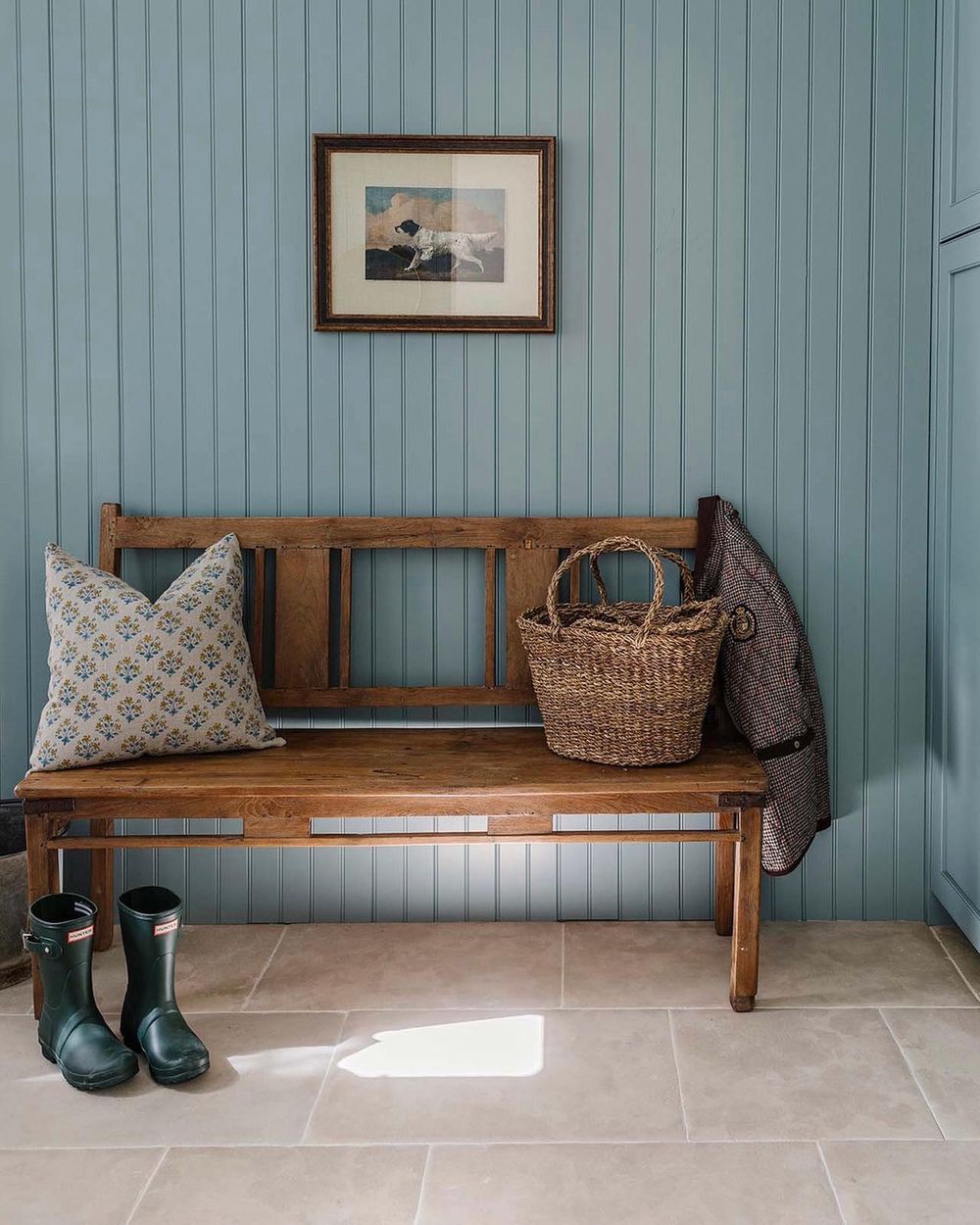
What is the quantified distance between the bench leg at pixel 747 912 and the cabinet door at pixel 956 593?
488 millimetres

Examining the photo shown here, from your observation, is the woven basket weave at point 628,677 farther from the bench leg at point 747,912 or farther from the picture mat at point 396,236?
the picture mat at point 396,236

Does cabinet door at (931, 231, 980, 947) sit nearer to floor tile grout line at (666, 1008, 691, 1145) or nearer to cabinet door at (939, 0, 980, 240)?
cabinet door at (939, 0, 980, 240)

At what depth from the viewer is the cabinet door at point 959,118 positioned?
2.14 m

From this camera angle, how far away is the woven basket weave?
2021 mm

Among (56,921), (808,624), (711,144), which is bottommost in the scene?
(56,921)

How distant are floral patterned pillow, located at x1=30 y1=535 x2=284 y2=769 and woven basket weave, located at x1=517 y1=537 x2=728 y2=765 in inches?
23.8

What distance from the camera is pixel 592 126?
2365 mm

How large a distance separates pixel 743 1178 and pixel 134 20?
2.50 metres

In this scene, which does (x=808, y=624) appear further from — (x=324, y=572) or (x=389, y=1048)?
(x=389, y=1048)

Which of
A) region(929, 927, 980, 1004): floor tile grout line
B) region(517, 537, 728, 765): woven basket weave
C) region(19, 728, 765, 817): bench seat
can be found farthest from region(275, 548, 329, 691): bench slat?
region(929, 927, 980, 1004): floor tile grout line

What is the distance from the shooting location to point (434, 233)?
2375mm

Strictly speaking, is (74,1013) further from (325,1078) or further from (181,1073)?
(325,1078)

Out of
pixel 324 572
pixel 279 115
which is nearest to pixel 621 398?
pixel 324 572

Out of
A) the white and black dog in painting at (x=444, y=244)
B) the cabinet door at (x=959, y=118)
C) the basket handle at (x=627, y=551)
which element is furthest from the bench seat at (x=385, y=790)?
the cabinet door at (x=959, y=118)
